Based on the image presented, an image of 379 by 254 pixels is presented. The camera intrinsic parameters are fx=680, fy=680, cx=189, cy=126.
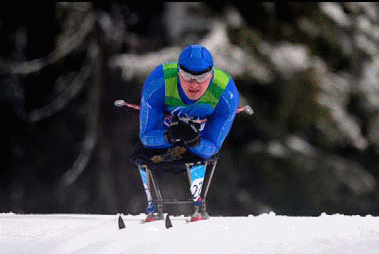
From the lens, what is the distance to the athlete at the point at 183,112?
3555 millimetres

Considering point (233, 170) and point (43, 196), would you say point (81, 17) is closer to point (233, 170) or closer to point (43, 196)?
point (233, 170)

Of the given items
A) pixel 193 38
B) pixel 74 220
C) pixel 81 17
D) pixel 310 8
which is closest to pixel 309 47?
pixel 310 8


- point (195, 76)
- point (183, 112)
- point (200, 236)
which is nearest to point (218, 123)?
point (183, 112)

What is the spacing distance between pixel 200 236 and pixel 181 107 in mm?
685

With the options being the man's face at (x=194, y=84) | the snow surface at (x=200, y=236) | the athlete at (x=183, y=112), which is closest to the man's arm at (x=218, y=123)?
the athlete at (x=183, y=112)

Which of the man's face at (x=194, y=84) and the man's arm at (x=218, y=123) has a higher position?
the man's face at (x=194, y=84)

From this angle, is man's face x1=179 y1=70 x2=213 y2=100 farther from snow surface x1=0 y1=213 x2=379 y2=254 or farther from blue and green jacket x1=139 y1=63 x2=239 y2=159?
snow surface x1=0 y1=213 x2=379 y2=254

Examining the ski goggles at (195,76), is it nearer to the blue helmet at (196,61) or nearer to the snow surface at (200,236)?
the blue helmet at (196,61)

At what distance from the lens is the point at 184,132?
3.51 meters

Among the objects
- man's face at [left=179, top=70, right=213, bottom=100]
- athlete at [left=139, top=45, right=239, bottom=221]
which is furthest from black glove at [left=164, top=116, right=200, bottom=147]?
man's face at [left=179, top=70, right=213, bottom=100]

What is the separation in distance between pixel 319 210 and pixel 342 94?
1.78 m

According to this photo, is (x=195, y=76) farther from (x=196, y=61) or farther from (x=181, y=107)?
(x=181, y=107)

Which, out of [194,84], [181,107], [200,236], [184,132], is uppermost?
[194,84]

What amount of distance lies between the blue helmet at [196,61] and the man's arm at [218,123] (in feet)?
0.76
